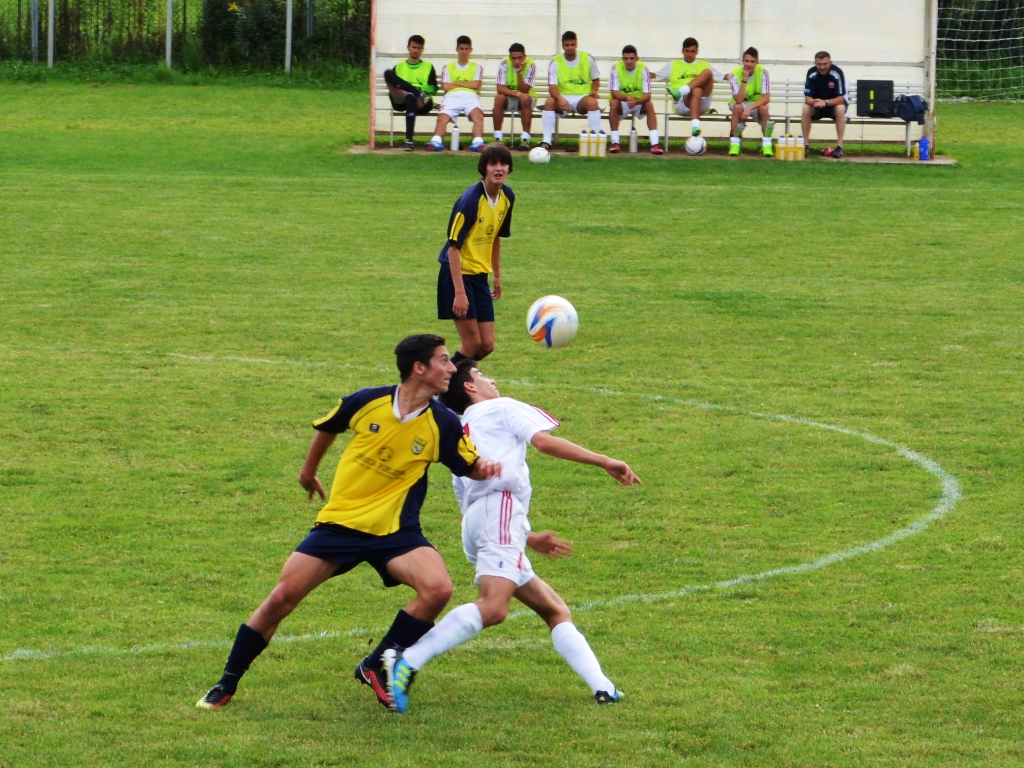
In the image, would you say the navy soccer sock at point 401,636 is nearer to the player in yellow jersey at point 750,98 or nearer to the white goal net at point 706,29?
the player in yellow jersey at point 750,98

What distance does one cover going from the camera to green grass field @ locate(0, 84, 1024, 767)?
607cm

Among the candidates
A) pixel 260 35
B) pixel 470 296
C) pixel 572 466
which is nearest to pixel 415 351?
pixel 572 466

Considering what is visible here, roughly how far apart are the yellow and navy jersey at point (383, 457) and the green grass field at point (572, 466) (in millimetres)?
820

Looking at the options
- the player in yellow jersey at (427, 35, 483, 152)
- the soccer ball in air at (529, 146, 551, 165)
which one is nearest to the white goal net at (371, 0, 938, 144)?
the player in yellow jersey at (427, 35, 483, 152)

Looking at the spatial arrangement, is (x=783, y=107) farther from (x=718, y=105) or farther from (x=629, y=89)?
(x=629, y=89)

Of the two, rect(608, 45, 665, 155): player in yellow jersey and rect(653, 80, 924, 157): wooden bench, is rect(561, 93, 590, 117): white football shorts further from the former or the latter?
rect(653, 80, 924, 157): wooden bench

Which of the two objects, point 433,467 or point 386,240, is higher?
point 386,240

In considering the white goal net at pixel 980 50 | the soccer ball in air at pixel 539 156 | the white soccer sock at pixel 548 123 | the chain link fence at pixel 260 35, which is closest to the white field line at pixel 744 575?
the soccer ball in air at pixel 539 156

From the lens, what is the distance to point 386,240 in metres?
18.8

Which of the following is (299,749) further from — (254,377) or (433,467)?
(254,377)

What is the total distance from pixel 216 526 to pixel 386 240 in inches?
412

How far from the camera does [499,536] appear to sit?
20.4 ft

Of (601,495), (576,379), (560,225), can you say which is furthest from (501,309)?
(601,495)

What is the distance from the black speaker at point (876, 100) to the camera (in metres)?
24.8
